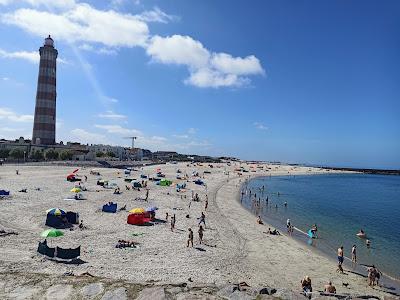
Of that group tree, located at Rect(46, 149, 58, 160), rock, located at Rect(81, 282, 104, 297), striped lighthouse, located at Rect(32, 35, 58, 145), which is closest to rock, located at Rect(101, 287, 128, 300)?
rock, located at Rect(81, 282, 104, 297)

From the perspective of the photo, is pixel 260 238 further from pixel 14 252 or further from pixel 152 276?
pixel 14 252

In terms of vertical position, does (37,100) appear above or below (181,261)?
above

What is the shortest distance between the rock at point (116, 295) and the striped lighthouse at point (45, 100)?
8530cm

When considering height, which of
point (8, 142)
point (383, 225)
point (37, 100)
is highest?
point (37, 100)

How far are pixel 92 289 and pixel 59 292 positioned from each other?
0.83m

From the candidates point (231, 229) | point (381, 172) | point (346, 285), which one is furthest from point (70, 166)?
point (381, 172)

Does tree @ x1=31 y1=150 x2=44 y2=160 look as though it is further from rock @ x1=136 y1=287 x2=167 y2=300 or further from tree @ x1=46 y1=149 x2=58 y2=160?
rock @ x1=136 y1=287 x2=167 y2=300

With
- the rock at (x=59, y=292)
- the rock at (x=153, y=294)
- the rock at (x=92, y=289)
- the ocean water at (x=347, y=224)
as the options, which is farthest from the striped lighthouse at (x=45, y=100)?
the rock at (x=153, y=294)

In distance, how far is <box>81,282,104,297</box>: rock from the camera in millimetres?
8393

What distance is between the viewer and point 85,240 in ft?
68.2

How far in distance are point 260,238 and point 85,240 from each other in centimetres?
1269

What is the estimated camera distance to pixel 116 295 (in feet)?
27.0

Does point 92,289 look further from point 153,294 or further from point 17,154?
point 17,154

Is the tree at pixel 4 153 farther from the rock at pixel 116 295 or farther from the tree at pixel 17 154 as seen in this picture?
the rock at pixel 116 295
